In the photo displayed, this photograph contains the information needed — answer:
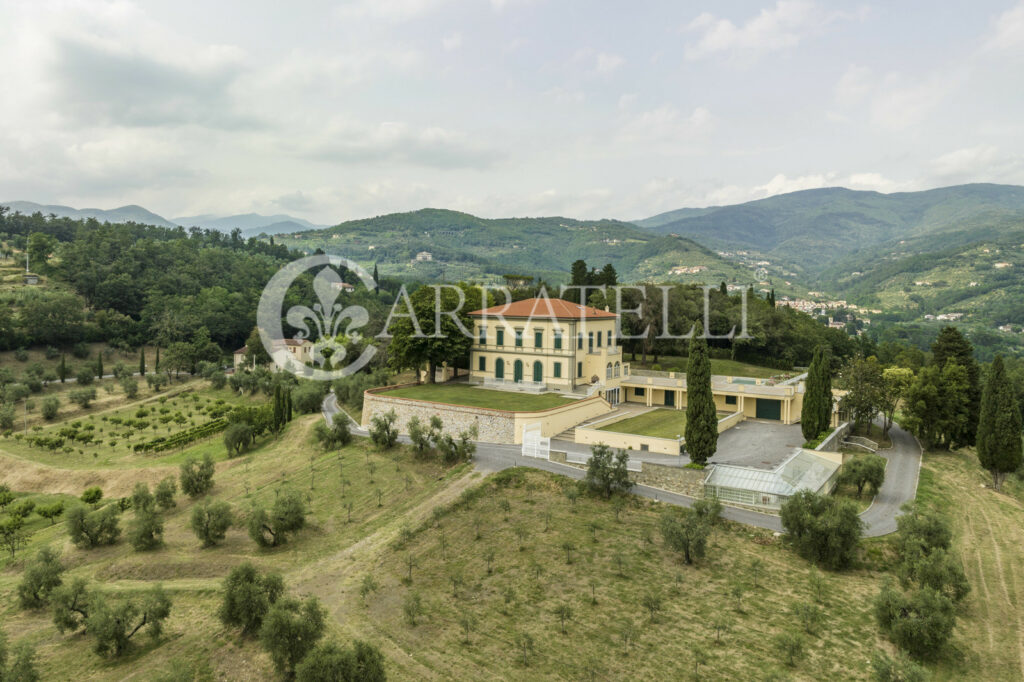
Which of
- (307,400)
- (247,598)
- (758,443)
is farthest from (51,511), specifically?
(758,443)

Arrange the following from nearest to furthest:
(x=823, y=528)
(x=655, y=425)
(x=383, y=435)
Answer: (x=823, y=528) → (x=383, y=435) → (x=655, y=425)

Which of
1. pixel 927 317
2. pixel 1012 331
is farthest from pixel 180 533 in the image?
pixel 927 317

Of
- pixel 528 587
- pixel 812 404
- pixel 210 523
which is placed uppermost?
pixel 812 404

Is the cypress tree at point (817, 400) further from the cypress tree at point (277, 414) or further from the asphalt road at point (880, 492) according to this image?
the cypress tree at point (277, 414)

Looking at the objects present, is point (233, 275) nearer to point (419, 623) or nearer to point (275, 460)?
point (275, 460)

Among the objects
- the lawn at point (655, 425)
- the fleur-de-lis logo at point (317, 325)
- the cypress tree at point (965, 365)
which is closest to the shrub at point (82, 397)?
the fleur-de-lis logo at point (317, 325)

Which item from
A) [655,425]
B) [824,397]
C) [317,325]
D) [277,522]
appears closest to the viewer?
[277,522]

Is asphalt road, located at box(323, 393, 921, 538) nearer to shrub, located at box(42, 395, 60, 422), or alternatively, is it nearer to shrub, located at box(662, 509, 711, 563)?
shrub, located at box(662, 509, 711, 563)

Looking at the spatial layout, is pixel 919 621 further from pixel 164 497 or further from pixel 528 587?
pixel 164 497
